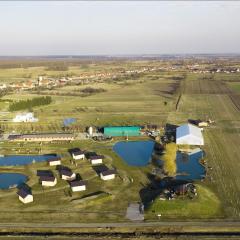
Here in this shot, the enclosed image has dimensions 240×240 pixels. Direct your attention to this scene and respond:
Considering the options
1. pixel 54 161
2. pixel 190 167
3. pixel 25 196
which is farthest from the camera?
pixel 54 161

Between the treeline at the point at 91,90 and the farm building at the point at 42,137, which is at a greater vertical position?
the treeline at the point at 91,90

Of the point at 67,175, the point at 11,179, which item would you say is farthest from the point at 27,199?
the point at 11,179

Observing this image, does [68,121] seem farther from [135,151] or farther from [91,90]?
[91,90]

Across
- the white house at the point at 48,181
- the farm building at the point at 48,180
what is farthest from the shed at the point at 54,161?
the white house at the point at 48,181

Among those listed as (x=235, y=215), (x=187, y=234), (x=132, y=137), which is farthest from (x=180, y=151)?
(x=187, y=234)

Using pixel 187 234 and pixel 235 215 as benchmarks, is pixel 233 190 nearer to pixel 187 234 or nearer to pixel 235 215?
pixel 235 215

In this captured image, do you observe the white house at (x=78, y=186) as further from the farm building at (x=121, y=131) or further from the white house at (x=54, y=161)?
the farm building at (x=121, y=131)

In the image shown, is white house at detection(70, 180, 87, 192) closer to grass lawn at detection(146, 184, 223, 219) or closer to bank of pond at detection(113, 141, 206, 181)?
grass lawn at detection(146, 184, 223, 219)
